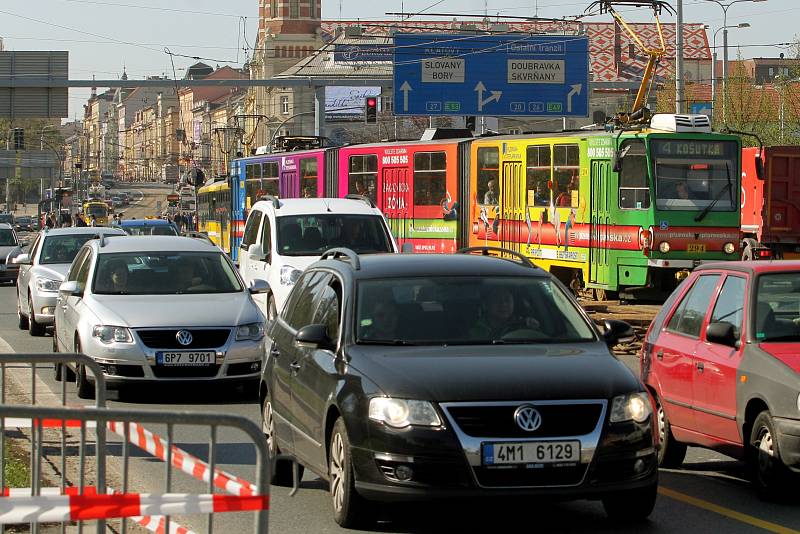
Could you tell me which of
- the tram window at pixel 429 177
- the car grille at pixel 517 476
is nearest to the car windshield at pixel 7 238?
the tram window at pixel 429 177

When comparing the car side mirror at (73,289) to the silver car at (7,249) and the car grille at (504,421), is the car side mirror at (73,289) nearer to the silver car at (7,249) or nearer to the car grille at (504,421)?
the car grille at (504,421)

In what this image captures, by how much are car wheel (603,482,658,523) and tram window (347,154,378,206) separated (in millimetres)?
26433

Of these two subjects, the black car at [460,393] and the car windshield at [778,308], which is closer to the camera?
the black car at [460,393]

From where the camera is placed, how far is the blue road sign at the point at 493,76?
4612 centimetres

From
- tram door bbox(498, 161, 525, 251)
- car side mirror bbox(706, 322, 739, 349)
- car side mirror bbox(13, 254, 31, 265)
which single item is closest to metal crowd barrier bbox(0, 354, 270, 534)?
car side mirror bbox(706, 322, 739, 349)

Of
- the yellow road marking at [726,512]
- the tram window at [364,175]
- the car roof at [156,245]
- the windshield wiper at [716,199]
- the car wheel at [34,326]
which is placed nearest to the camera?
the yellow road marking at [726,512]

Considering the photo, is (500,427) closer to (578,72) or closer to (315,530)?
(315,530)

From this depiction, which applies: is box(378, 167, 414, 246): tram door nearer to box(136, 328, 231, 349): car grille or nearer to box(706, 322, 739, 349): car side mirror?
box(136, 328, 231, 349): car grille

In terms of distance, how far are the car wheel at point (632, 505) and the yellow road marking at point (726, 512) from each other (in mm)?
589

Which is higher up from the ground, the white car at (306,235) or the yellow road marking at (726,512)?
the white car at (306,235)

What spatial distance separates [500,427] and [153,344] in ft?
22.2

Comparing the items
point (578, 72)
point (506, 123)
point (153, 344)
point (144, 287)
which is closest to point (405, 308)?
point (153, 344)

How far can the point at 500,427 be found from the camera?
7.32 metres

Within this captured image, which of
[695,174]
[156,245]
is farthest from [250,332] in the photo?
[695,174]
